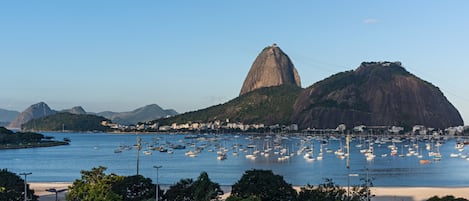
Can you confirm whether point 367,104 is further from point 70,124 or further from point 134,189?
point 134,189

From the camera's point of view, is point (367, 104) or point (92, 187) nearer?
point (92, 187)

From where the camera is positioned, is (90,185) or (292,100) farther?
(292,100)

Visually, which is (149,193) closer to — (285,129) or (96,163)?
(96,163)

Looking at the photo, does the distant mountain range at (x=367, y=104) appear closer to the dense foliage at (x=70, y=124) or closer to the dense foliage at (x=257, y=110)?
the dense foliage at (x=257, y=110)

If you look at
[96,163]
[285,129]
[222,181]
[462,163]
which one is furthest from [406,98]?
[222,181]

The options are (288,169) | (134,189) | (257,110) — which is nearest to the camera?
(134,189)

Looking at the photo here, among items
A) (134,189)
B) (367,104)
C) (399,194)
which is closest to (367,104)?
(367,104)

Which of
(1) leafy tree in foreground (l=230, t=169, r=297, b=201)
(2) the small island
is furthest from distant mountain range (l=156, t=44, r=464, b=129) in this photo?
(1) leafy tree in foreground (l=230, t=169, r=297, b=201)
